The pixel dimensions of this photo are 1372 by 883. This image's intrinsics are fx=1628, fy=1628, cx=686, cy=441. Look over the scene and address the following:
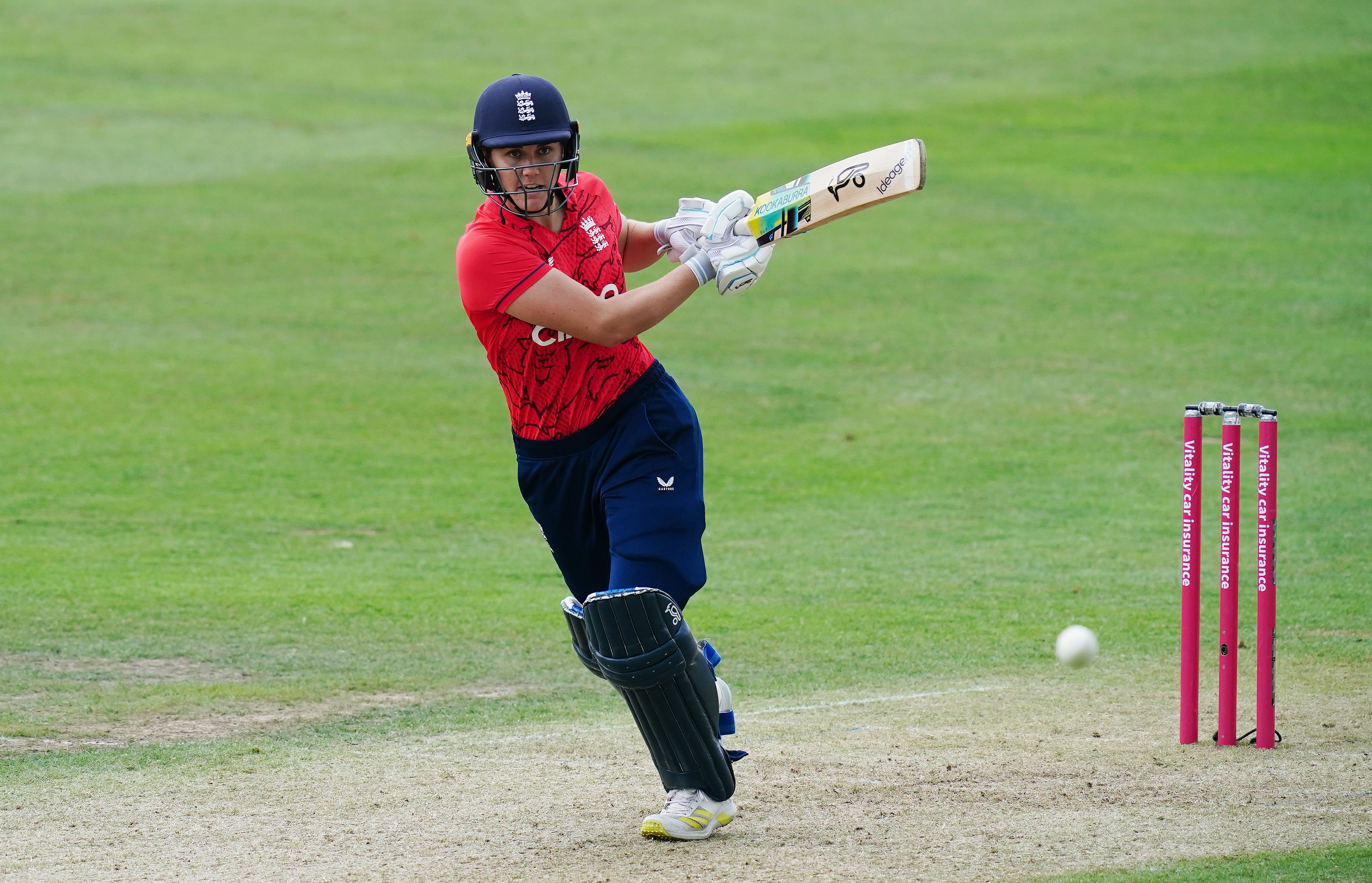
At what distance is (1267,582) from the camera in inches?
216

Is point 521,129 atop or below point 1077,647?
atop

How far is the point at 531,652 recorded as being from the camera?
7.27m

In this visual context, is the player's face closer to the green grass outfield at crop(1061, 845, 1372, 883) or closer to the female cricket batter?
the female cricket batter

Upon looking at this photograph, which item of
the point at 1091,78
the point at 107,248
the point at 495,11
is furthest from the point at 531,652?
the point at 495,11

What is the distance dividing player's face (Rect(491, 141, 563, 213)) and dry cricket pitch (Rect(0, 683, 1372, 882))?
1.82 m

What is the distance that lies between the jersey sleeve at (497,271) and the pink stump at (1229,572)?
95.5 inches

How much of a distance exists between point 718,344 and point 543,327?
33.4 feet

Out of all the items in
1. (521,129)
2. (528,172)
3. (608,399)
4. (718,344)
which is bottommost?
(718,344)

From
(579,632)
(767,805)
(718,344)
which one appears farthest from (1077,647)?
(718,344)

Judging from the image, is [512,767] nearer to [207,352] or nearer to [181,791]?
[181,791]

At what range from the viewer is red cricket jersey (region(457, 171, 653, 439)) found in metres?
4.52

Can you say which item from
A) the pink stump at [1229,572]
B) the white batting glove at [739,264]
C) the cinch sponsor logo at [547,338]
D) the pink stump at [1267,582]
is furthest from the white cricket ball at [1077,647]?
the cinch sponsor logo at [547,338]

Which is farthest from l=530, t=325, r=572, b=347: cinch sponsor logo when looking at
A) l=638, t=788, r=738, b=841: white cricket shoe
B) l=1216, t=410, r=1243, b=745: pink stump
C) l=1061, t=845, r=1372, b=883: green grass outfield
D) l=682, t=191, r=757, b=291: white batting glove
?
l=1216, t=410, r=1243, b=745: pink stump

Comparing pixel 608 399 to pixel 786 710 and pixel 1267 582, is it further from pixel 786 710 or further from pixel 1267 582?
pixel 1267 582
